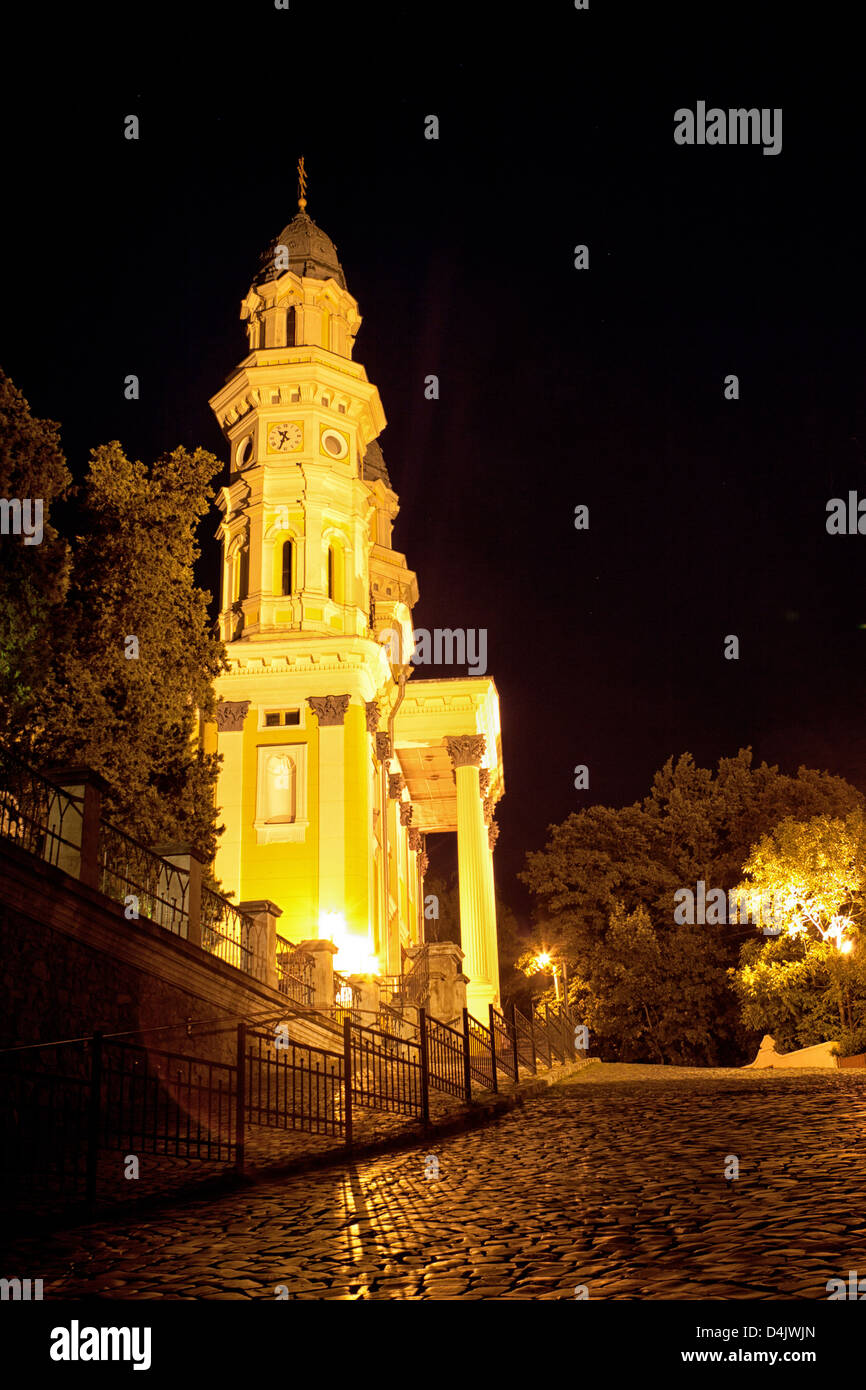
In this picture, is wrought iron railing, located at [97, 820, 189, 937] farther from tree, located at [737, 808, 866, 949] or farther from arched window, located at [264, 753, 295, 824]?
arched window, located at [264, 753, 295, 824]

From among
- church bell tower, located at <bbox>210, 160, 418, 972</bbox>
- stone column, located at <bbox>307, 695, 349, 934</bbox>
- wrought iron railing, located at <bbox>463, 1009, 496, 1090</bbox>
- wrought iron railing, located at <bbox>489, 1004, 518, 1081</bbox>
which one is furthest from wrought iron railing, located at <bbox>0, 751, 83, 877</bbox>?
stone column, located at <bbox>307, 695, 349, 934</bbox>

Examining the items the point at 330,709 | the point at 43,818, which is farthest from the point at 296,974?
the point at 330,709

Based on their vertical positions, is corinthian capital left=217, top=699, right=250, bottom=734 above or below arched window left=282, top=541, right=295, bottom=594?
below

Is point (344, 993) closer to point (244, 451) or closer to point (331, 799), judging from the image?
point (331, 799)

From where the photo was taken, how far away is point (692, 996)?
36.8 m

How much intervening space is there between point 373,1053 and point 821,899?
694 inches

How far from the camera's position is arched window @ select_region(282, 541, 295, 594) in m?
38.1

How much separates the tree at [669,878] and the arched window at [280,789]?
11109mm

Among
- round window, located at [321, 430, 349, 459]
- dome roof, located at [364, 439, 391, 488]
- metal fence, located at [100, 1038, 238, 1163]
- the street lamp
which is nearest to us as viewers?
metal fence, located at [100, 1038, 238, 1163]

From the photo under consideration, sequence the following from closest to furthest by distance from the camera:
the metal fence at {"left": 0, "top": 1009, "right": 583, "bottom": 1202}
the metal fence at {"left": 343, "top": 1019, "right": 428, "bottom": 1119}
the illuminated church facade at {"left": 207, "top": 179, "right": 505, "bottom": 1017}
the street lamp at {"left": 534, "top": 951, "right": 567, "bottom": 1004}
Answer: the metal fence at {"left": 0, "top": 1009, "right": 583, "bottom": 1202} < the metal fence at {"left": 343, "top": 1019, "right": 428, "bottom": 1119} < the illuminated church facade at {"left": 207, "top": 179, "right": 505, "bottom": 1017} < the street lamp at {"left": 534, "top": 951, "right": 567, "bottom": 1004}

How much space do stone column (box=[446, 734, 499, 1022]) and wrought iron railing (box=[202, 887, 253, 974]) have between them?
20241mm

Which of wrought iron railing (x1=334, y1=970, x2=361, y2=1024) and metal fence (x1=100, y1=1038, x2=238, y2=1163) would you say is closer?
metal fence (x1=100, y1=1038, x2=238, y2=1163)

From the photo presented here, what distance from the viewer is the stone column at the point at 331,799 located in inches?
1321
